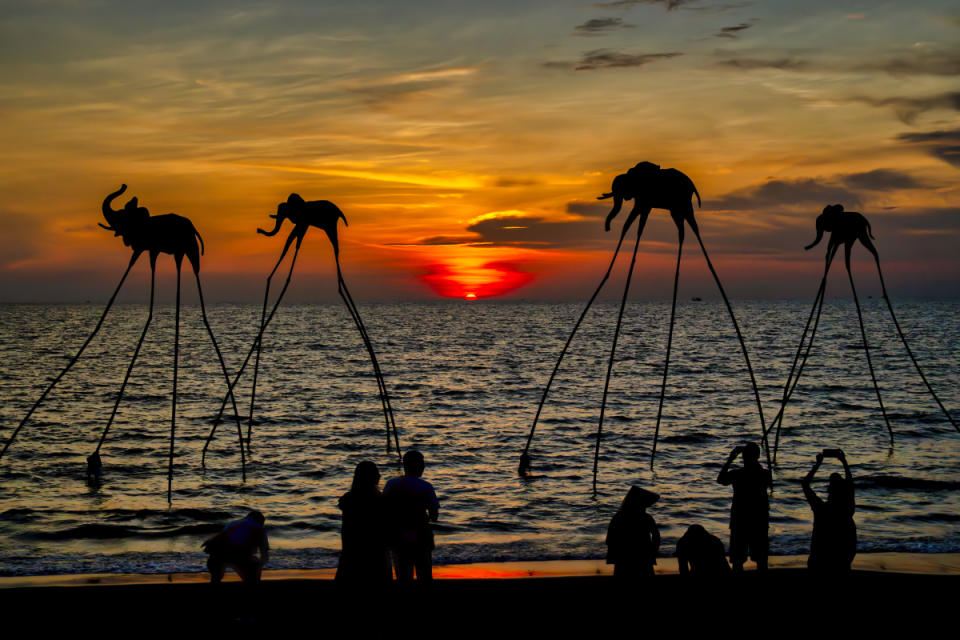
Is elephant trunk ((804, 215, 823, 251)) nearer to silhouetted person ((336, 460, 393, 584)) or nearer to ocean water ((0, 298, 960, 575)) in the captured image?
ocean water ((0, 298, 960, 575))

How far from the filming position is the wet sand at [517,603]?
8656 millimetres

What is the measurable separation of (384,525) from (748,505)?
5.24 m

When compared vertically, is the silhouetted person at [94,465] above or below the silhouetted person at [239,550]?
below

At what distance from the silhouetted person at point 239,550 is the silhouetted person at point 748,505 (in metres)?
6.25

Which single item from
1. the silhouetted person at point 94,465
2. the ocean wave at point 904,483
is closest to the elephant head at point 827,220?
the ocean wave at point 904,483

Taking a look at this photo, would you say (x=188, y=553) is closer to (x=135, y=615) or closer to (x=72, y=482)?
(x=135, y=615)

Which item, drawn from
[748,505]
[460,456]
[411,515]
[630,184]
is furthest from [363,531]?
[460,456]

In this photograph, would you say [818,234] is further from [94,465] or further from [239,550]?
[94,465]

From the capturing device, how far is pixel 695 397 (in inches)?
1886

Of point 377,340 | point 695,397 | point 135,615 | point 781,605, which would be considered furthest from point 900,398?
point 377,340

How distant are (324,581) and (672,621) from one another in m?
4.91

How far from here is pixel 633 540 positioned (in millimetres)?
8414

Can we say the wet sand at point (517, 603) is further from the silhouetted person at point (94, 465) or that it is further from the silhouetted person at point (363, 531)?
the silhouetted person at point (94, 465)

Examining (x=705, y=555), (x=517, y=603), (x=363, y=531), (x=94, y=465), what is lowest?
(x=94, y=465)
